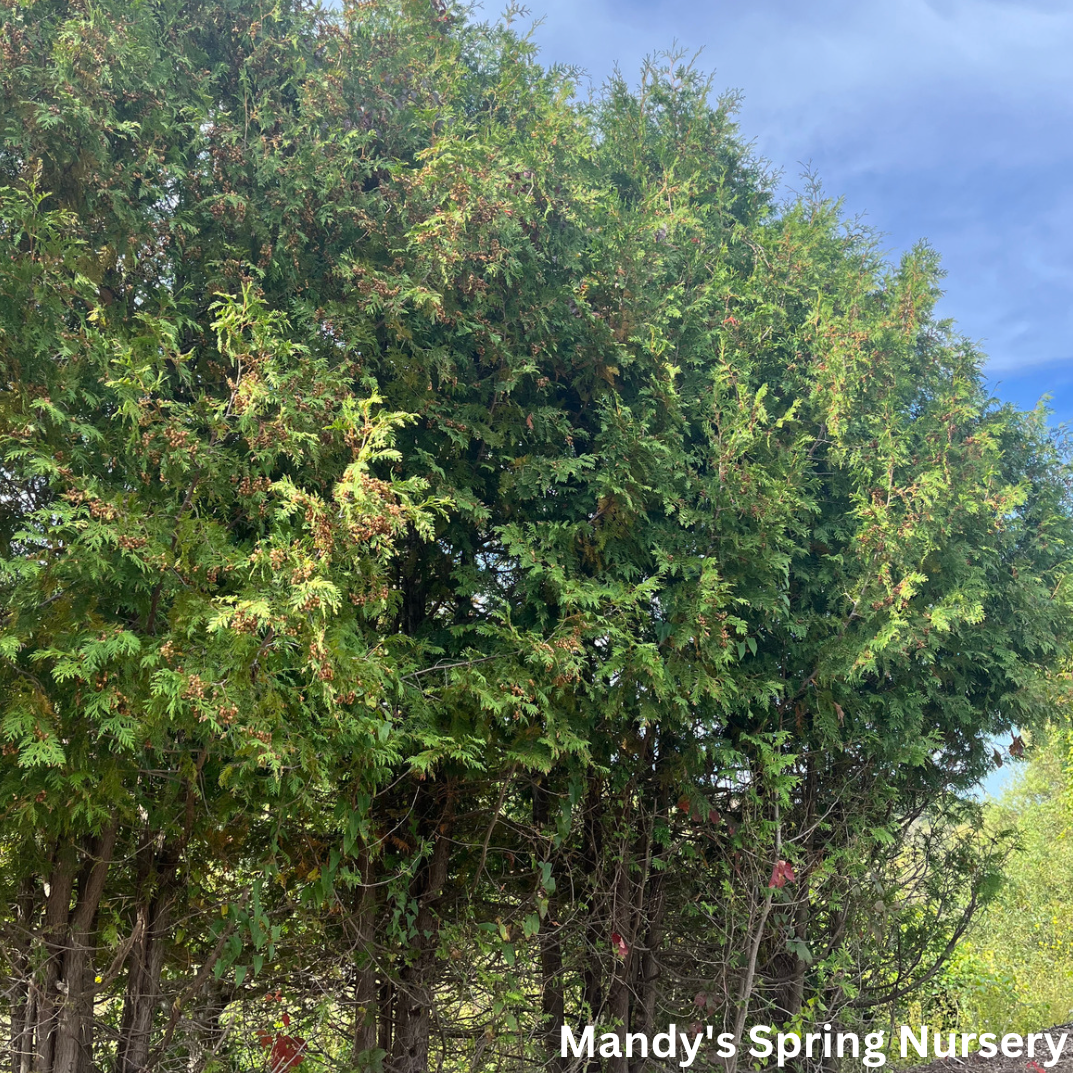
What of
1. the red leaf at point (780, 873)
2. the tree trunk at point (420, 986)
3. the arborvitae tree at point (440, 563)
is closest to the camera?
the arborvitae tree at point (440, 563)

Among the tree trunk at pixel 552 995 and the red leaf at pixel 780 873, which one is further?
the tree trunk at pixel 552 995

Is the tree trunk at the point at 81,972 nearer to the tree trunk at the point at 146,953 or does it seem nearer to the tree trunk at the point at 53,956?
the tree trunk at the point at 53,956

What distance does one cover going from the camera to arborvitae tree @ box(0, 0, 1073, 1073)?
11.4 feet

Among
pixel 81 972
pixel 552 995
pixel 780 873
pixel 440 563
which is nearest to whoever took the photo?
pixel 81 972

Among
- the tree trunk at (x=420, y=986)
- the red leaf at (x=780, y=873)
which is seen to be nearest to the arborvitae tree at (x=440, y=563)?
the tree trunk at (x=420, y=986)

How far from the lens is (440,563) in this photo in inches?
208

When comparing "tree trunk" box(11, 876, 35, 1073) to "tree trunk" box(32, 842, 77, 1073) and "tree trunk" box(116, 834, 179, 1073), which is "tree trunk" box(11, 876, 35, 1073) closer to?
"tree trunk" box(32, 842, 77, 1073)

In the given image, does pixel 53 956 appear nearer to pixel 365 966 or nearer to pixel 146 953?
pixel 146 953

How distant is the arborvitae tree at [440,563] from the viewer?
3486 mm

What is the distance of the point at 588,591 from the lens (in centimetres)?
456

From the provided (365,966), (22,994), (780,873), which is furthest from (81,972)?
(780,873)

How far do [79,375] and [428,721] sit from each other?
235 centimetres

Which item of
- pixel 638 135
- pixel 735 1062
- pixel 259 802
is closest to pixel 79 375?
pixel 259 802

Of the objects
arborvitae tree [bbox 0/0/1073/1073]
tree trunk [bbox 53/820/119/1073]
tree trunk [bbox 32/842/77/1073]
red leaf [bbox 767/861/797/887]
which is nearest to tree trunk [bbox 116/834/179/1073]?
arborvitae tree [bbox 0/0/1073/1073]
